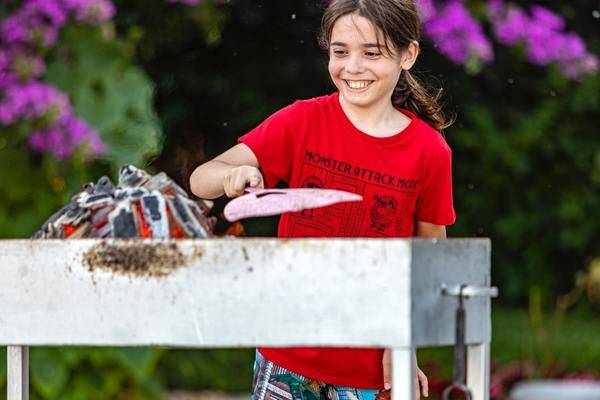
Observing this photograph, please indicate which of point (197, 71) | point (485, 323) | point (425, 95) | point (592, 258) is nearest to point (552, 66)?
point (592, 258)

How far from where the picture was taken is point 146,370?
15.7ft

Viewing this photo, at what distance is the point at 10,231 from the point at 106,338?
3.04m

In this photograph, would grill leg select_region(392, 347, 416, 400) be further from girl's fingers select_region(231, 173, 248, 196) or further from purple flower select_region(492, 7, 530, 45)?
purple flower select_region(492, 7, 530, 45)

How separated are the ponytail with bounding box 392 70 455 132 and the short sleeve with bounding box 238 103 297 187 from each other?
25 centimetres

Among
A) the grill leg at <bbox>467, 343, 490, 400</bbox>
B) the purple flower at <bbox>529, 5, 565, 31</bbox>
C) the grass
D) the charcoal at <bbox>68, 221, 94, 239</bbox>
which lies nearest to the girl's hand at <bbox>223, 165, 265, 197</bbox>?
the charcoal at <bbox>68, 221, 94, 239</bbox>

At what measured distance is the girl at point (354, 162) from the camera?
236cm

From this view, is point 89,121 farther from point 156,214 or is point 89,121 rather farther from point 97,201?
point 156,214

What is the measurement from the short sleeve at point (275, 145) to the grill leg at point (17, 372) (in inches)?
25.7

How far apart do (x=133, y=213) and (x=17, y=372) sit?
1.12 ft

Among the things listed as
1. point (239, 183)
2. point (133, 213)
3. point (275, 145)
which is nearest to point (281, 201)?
point (239, 183)

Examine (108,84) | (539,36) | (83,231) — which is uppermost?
(539,36)

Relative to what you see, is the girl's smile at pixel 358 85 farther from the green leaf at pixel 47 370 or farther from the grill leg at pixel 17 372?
the green leaf at pixel 47 370

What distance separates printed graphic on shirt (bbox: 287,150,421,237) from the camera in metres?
2.36

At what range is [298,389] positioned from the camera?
2.39 metres
